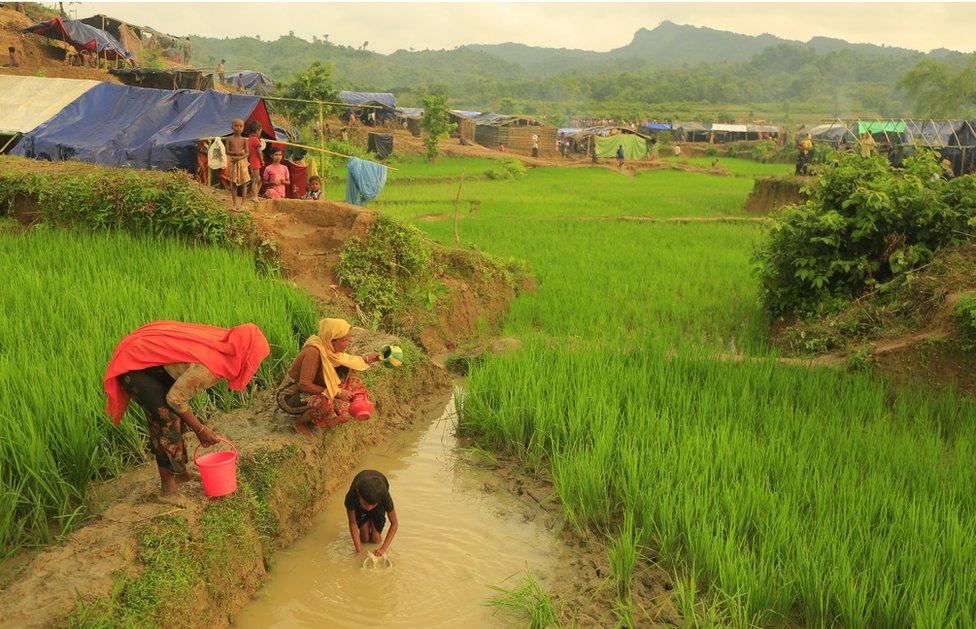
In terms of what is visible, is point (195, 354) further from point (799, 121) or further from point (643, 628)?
point (799, 121)

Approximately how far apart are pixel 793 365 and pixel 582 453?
2546mm

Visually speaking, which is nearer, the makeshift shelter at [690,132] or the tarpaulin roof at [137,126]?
the tarpaulin roof at [137,126]

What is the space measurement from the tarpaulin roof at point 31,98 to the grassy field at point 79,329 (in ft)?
25.8

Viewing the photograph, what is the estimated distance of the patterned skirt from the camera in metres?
4.34

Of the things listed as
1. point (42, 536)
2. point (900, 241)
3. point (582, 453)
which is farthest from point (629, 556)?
point (900, 241)

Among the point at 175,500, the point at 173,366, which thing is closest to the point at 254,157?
the point at 173,366

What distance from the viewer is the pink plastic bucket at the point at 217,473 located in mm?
3402

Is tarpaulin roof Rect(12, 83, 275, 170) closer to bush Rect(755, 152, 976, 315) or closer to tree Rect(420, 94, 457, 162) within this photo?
bush Rect(755, 152, 976, 315)

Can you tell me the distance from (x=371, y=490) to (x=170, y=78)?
64.2 ft

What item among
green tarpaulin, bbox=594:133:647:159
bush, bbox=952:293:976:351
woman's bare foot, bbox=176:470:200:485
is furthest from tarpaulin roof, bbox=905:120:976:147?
woman's bare foot, bbox=176:470:200:485

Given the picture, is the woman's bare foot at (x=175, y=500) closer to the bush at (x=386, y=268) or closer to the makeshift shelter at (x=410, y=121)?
the bush at (x=386, y=268)

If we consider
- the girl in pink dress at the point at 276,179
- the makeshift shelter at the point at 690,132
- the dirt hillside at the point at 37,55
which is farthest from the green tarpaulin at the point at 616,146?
the girl in pink dress at the point at 276,179

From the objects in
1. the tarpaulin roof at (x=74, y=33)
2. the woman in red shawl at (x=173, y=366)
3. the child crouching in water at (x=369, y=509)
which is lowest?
the child crouching in water at (x=369, y=509)

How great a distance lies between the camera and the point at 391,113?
34000 mm
